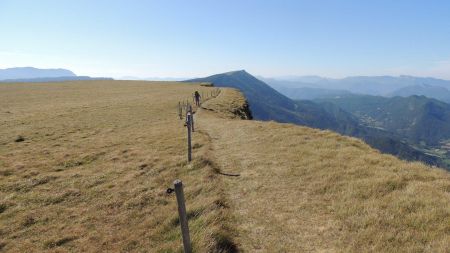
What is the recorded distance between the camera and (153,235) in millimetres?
11234

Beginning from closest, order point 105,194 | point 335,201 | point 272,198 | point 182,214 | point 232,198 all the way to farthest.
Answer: point 182,214 < point 335,201 < point 272,198 < point 232,198 < point 105,194

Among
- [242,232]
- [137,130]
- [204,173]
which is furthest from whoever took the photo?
[137,130]

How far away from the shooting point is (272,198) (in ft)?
44.2

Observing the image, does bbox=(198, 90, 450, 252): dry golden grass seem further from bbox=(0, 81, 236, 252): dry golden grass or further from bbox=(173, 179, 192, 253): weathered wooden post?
bbox=(173, 179, 192, 253): weathered wooden post

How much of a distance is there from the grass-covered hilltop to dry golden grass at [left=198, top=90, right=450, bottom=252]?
0.13ft

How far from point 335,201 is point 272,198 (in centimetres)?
237

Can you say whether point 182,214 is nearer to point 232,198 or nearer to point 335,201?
point 232,198

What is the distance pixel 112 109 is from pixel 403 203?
49.4 meters

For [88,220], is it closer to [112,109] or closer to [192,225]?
[192,225]

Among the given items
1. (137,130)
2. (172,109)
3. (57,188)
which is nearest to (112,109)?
(172,109)

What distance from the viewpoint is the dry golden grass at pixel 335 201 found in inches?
380

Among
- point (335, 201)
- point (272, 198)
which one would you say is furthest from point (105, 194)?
point (335, 201)

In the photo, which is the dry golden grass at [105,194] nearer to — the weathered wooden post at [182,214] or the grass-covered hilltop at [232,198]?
the grass-covered hilltop at [232,198]

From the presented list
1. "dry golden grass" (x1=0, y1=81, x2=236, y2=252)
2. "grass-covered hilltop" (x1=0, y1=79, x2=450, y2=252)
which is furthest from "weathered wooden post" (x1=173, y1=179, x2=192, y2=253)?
"grass-covered hilltop" (x1=0, y1=79, x2=450, y2=252)
